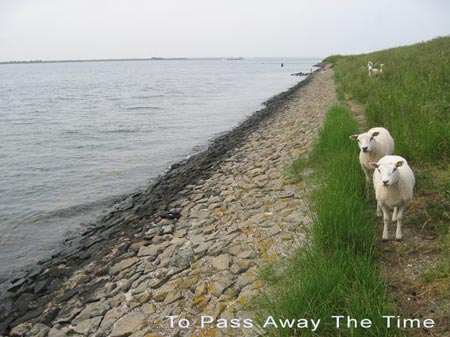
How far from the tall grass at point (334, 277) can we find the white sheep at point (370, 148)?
54cm

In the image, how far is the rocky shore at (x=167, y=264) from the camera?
4.83m

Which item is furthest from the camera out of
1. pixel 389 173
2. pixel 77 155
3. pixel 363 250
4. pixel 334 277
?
pixel 77 155

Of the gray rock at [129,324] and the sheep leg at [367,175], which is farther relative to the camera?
the sheep leg at [367,175]

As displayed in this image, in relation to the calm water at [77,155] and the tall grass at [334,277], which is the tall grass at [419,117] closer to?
the tall grass at [334,277]

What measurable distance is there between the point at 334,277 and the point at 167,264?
3.61 metres

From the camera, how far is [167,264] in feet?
20.4

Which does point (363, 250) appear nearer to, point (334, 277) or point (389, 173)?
point (334, 277)

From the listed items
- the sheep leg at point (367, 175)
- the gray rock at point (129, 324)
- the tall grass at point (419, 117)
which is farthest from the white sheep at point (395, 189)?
the gray rock at point (129, 324)

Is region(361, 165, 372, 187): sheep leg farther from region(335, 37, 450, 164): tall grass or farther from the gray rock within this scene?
the gray rock

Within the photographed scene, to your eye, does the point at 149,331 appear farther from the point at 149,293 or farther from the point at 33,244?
the point at 33,244

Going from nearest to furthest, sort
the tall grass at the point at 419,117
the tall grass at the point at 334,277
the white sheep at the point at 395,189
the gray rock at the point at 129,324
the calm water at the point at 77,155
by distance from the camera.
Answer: the tall grass at the point at 334,277 → the gray rock at the point at 129,324 → the white sheep at the point at 395,189 → the tall grass at the point at 419,117 → the calm water at the point at 77,155

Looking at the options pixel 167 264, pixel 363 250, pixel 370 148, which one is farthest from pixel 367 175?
pixel 167 264

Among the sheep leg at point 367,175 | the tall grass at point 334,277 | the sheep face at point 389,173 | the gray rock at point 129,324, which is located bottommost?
the gray rock at point 129,324

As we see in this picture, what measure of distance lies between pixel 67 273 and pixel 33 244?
2761 millimetres
